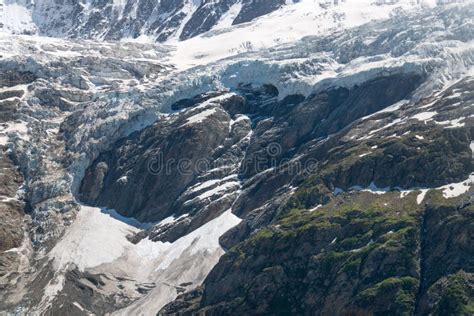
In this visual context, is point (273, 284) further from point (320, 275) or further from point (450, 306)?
point (450, 306)

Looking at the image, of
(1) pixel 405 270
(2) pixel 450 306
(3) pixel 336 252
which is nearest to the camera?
(2) pixel 450 306

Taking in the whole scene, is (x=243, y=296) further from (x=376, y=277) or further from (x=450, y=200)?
(x=450, y=200)

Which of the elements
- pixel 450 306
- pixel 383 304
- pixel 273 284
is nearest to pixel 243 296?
pixel 273 284

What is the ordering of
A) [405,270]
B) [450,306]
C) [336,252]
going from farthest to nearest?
[336,252] < [405,270] < [450,306]

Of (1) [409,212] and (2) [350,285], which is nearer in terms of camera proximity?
(2) [350,285]

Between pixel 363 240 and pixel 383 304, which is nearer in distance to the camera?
pixel 383 304

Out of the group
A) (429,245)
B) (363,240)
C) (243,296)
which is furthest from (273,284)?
(429,245)

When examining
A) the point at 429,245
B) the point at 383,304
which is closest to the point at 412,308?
the point at 383,304

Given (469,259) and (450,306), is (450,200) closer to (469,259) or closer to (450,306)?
(469,259)
